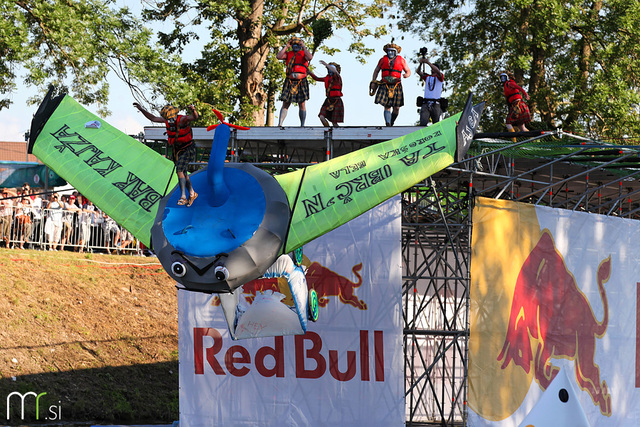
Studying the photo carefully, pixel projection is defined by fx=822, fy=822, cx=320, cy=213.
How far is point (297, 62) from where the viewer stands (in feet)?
56.3

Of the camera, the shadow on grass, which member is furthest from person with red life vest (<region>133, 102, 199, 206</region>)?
the shadow on grass

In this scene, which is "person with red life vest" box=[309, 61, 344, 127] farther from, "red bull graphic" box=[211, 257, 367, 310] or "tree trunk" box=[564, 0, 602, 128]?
"tree trunk" box=[564, 0, 602, 128]

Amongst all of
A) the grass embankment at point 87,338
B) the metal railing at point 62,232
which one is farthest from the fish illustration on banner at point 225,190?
the metal railing at point 62,232

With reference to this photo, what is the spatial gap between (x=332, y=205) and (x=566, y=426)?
312 inches

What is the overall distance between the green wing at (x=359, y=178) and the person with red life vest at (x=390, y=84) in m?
5.49

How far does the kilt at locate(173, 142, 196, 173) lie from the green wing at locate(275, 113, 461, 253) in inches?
48.0

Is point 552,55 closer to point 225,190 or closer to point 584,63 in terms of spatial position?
point 584,63

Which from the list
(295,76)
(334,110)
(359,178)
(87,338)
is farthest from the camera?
(87,338)

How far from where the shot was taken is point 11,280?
22359mm

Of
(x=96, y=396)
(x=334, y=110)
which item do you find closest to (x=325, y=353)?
(x=334, y=110)

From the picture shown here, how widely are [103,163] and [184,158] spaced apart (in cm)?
187

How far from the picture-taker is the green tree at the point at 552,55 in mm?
28625

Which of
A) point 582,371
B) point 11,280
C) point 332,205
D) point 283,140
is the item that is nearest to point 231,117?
point 11,280

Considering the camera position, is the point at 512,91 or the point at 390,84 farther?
the point at 512,91
